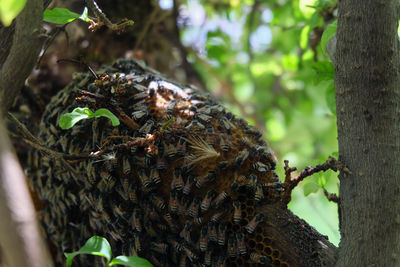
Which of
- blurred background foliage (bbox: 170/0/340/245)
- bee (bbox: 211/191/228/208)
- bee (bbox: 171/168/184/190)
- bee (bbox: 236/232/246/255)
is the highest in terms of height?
blurred background foliage (bbox: 170/0/340/245)

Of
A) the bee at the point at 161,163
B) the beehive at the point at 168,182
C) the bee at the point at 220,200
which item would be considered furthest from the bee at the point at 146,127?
the bee at the point at 220,200

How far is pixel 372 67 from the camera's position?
131 centimetres

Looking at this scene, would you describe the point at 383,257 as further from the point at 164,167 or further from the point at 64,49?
the point at 64,49

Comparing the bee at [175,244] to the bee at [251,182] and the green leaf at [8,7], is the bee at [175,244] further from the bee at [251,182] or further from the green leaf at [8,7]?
the green leaf at [8,7]

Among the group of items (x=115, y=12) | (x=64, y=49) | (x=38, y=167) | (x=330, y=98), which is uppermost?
(x=115, y=12)

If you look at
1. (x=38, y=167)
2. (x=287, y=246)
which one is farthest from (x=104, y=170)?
(x=287, y=246)

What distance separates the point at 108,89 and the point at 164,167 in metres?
0.34

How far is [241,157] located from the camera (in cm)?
144

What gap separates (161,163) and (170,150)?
0.05 m

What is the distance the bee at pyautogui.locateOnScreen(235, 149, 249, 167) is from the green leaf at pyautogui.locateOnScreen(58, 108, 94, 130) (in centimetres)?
49

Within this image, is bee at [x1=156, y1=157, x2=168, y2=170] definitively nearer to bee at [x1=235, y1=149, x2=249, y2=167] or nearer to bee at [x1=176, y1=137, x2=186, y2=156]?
bee at [x1=176, y1=137, x2=186, y2=156]

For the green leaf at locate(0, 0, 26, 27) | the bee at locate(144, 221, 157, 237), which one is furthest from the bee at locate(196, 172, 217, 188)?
the green leaf at locate(0, 0, 26, 27)

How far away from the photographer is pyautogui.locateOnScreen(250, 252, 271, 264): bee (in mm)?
1328

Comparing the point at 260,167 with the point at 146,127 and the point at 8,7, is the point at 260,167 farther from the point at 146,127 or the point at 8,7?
the point at 8,7
